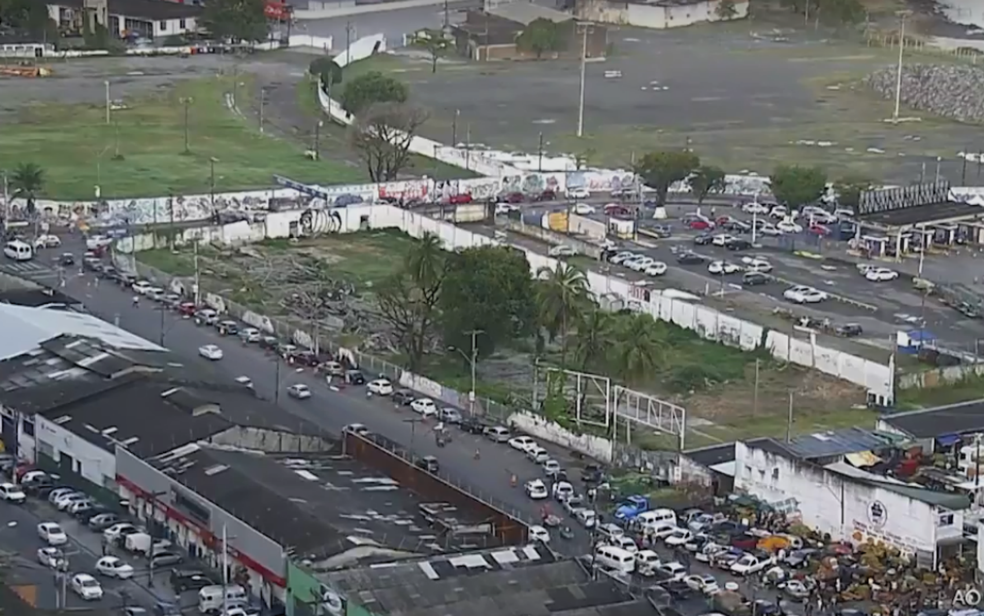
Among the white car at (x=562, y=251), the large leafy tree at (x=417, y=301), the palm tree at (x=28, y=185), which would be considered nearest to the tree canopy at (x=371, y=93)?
the palm tree at (x=28, y=185)

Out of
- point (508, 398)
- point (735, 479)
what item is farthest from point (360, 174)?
point (735, 479)

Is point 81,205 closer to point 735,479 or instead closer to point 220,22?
point 735,479

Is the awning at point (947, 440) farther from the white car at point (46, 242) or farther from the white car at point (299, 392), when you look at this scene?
the white car at point (46, 242)

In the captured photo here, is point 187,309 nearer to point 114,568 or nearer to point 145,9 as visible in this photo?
point 114,568

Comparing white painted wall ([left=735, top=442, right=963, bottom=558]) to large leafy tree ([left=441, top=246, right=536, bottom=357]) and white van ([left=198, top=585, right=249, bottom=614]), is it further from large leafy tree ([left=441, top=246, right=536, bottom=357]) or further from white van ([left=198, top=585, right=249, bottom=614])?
white van ([left=198, top=585, right=249, bottom=614])

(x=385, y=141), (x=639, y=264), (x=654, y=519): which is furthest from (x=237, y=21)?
(x=654, y=519)

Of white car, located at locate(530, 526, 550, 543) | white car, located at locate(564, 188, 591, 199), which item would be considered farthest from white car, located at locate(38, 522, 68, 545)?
white car, located at locate(564, 188, 591, 199)
